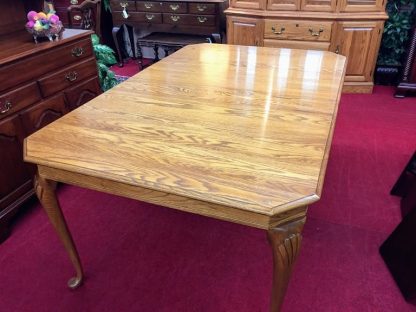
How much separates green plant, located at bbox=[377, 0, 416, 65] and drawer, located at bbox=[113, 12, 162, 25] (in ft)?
7.48

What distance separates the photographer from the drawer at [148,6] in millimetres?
3551

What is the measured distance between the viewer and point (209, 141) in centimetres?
115

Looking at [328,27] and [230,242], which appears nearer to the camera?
[230,242]

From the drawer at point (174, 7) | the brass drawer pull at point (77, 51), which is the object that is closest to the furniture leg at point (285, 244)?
the brass drawer pull at point (77, 51)

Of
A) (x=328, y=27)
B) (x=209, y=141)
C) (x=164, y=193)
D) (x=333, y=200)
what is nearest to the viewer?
(x=164, y=193)

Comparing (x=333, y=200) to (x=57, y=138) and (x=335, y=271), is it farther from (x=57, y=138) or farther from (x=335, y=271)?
(x=57, y=138)

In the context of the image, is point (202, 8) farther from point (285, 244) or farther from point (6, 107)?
point (285, 244)

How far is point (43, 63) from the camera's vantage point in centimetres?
180

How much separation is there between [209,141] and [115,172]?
13.2 inches

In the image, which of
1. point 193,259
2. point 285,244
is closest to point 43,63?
point 193,259

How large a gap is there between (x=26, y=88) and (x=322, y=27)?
8.20 feet

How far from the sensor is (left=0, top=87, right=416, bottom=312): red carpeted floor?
140 cm

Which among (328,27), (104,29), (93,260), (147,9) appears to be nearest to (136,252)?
(93,260)

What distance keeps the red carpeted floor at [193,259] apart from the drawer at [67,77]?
628 millimetres
